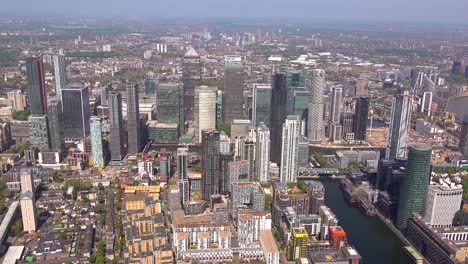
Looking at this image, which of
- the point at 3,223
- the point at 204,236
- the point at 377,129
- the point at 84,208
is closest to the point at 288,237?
the point at 204,236

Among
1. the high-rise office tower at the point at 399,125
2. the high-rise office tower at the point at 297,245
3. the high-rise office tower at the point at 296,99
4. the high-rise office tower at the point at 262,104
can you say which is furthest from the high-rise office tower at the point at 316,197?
the high-rise office tower at the point at 262,104

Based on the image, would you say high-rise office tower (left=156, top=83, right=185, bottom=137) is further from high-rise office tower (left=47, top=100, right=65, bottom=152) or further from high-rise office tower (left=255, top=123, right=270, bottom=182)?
high-rise office tower (left=255, top=123, right=270, bottom=182)

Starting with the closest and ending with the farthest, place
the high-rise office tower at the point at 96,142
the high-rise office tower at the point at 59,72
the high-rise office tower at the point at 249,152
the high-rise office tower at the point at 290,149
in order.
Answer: the high-rise office tower at the point at 290,149 → the high-rise office tower at the point at 249,152 → the high-rise office tower at the point at 96,142 → the high-rise office tower at the point at 59,72

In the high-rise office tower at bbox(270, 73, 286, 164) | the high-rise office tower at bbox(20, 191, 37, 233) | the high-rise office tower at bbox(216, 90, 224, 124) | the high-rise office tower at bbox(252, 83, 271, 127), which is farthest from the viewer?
the high-rise office tower at bbox(216, 90, 224, 124)

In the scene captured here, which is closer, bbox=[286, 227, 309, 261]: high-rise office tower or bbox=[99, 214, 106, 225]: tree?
bbox=[286, 227, 309, 261]: high-rise office tower

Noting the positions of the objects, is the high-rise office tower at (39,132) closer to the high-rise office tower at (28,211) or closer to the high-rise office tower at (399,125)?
the high-rise office tower at (28,211)

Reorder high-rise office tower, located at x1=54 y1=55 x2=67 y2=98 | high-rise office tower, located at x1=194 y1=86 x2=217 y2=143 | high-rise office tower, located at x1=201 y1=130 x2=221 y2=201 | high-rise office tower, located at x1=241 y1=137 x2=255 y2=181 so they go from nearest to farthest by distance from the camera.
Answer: high-rise office tower, located at x1=201 y1=130 x2=221 y2=201
high-rise office tower, located at x1=241 y1=137 x2=255 y2=181
high-rise office tower, located at x1=194 y1=86 x2=217 y2=143
high-rise office tower, located at x1=54 y1=55 x2=67 y2=98

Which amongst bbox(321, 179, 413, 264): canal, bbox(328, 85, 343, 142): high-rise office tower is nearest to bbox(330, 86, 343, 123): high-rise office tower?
bbox(328, 85, 343, 142): high-rise office tower
